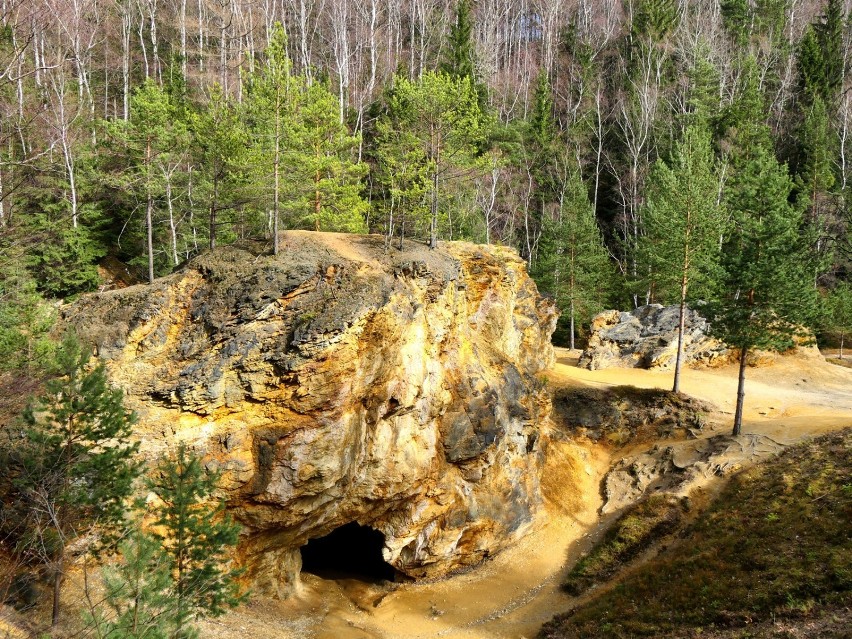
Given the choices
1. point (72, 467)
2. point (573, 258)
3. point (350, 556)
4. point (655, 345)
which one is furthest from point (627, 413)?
point (72, 467)

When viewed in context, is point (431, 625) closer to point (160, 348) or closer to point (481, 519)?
point (481, 519)

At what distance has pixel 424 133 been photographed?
21797 mm

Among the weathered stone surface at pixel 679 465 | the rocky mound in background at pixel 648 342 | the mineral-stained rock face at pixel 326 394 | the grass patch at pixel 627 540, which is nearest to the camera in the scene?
the mineral-stained rock face at pixel 326 394

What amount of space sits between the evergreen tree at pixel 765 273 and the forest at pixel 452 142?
0.29ft

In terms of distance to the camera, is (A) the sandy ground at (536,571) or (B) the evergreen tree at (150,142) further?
(B) the evergreen tree at (150,142)

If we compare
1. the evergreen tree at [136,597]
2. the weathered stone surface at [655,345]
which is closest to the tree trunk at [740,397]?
the weathered stone surface at [655,345]

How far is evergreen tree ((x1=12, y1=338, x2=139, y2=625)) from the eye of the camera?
998 cm

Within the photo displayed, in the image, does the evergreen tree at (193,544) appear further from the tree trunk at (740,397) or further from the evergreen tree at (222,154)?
the tree trunk at (740,397)

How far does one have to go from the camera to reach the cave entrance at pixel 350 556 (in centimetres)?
2030

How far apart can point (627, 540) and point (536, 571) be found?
3.74 meters

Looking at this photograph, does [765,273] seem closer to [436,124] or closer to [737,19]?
[436,124]

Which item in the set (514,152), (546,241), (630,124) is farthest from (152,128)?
(630,124)

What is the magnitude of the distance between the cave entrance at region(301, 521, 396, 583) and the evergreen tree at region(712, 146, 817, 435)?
16.1 metres

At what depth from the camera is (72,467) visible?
9977 mm
